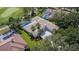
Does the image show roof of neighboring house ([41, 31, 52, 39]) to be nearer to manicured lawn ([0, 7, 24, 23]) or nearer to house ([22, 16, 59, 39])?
house ([22, 16, 59, 39])

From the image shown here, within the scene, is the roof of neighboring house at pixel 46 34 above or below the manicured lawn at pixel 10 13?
below

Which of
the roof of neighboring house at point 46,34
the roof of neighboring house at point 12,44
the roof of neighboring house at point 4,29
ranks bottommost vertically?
the roof of neighboring house at point 12,44

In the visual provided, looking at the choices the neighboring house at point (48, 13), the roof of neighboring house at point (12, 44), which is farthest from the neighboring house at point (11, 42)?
the neighboring house at point (48, 13)

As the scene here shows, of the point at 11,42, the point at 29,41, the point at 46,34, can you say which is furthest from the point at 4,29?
the point at 46,34

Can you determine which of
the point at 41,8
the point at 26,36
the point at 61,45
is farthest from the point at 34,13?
the point at 61,45

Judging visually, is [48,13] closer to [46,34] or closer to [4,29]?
[46,34]

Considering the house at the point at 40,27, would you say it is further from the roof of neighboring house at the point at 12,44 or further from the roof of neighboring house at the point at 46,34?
the roof of neighboring house at the point at 12,44

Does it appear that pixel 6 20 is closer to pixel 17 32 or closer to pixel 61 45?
pixel 17 32
